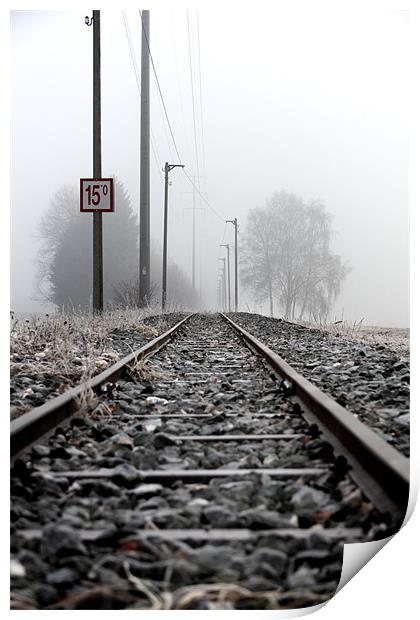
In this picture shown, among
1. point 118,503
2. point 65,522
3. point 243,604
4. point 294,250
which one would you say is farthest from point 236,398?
point 294,250

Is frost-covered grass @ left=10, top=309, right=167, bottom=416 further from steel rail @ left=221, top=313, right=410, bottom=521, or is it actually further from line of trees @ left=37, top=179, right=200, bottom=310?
line of trees @ left=37, top=179, right=200, bottom=310

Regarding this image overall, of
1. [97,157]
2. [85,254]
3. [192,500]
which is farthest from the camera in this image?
[85,254]

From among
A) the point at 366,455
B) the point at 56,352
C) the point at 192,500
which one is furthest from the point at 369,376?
the point at 192,500

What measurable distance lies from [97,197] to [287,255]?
24378 millimetres

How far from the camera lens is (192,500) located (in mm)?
1521

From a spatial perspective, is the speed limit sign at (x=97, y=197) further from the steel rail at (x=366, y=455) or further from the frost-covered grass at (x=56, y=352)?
the steel rail at (x=366, y=455)

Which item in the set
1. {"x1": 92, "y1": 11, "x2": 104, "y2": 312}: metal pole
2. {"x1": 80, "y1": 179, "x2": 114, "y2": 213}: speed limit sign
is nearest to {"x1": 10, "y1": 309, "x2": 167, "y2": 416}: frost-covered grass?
{"x1": 80, "y1": 179, "x2": 114, "y2": 213}: speed limit sign

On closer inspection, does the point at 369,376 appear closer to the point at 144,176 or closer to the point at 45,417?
the point at 45,417

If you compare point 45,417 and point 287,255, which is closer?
point 45,417

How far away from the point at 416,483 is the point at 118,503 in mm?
703

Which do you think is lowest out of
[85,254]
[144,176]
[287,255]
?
[85,254]

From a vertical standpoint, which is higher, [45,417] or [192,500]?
[45,417]

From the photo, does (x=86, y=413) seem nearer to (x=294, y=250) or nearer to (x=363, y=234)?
(x=363, y=234)

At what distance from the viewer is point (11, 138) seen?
161 centimetres
